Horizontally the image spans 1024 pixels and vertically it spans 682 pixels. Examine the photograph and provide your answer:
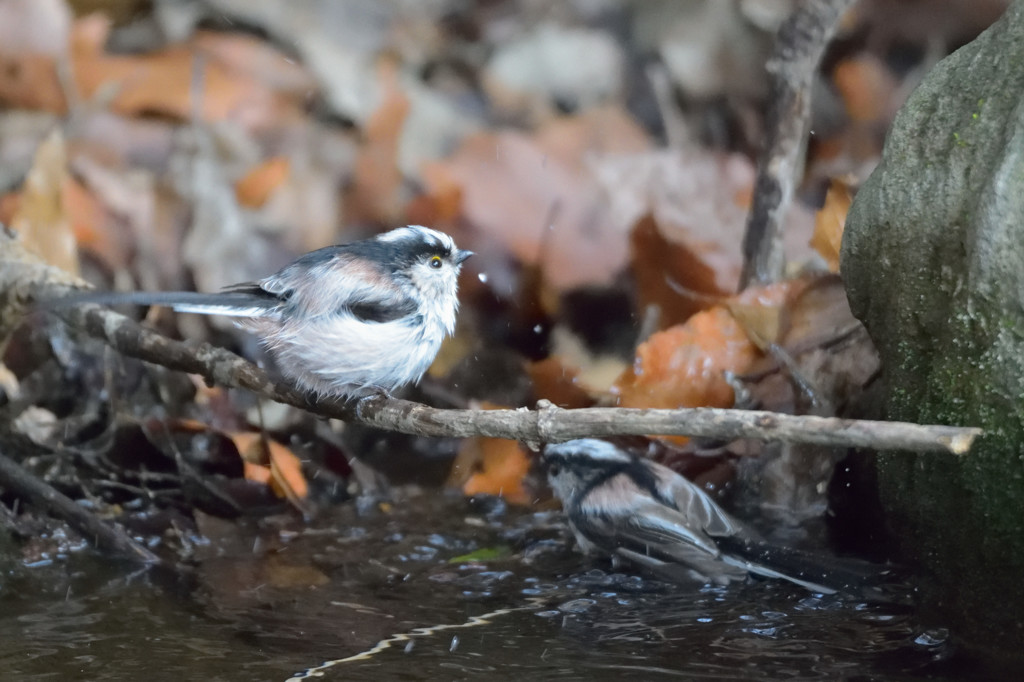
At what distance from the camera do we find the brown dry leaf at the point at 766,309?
10.7ft

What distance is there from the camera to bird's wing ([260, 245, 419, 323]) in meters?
2.77

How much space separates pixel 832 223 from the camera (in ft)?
11.8

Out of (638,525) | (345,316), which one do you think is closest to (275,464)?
(345,316)

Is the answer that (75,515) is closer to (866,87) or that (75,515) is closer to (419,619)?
(419,619)

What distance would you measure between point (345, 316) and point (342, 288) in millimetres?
81

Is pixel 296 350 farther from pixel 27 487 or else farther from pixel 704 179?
pixel 704 179

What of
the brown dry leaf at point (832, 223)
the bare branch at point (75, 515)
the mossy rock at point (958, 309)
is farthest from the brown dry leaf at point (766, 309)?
the bare branch at point (75, 515)

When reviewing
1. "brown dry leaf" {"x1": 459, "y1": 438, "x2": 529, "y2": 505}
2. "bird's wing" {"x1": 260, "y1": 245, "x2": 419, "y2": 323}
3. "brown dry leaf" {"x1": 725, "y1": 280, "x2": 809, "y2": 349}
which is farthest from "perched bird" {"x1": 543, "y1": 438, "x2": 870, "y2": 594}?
"bird's wing" {"x1": 260, "y1": 245, "x2": 419, "y2": 323}

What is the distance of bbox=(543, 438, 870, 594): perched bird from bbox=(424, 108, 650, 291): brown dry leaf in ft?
3.65

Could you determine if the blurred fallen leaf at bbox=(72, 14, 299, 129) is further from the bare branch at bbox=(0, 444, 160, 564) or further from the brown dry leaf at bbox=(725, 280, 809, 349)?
the brown dry leaf at bbox=(725, 280, 809, 349)

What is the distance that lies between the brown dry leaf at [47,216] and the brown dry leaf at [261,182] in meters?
0.69

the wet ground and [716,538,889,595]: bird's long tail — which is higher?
[716,538,889,595]: bird's long tail

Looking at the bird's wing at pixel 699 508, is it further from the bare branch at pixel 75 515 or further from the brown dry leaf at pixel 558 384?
the bare branch at pixel 75 515

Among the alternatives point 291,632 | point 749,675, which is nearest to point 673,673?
point 749,675
